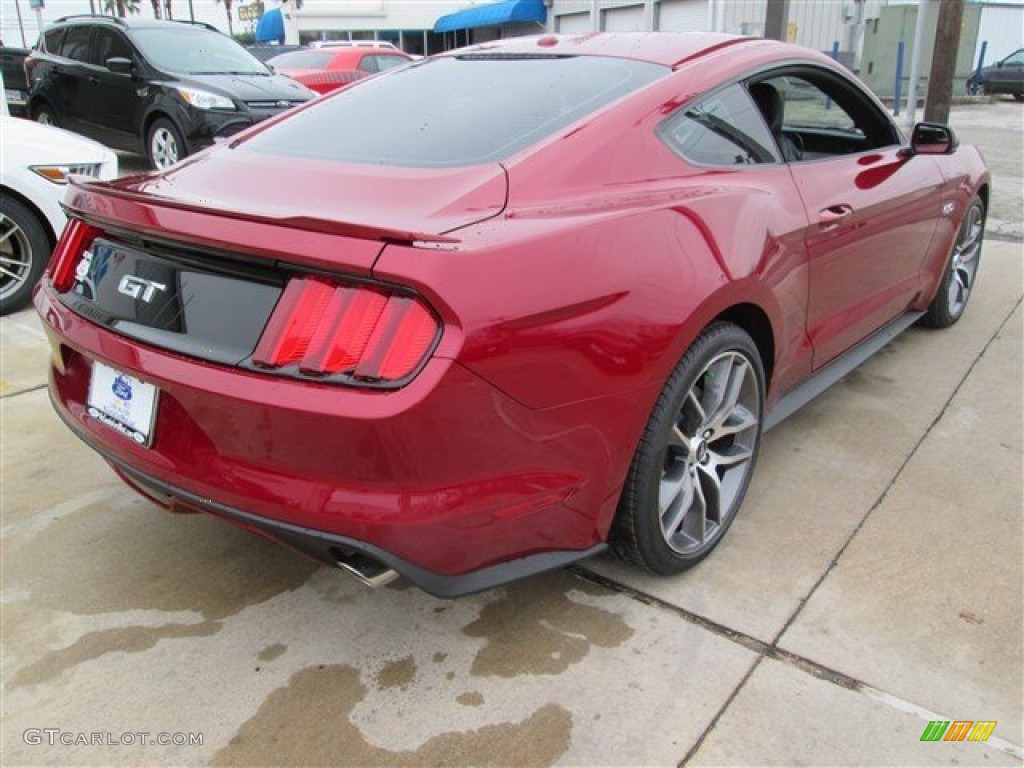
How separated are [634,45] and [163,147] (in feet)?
22.1

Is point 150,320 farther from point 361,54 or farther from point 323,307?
point 361,54

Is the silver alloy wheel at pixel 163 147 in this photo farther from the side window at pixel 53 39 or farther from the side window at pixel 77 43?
the side window at pixel 53 39

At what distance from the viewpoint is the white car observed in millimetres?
4859

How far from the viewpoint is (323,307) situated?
1828 mm

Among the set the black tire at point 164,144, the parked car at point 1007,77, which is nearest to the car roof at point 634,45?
the black tire at point 164,144

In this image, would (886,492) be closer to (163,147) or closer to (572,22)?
(163,147)

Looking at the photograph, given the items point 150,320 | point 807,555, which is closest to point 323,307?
point 150,320

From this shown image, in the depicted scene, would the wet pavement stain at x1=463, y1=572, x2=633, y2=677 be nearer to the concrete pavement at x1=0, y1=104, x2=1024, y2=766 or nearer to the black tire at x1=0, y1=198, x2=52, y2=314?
the concrete pavement at x1=0, y1=104, x2=1024, y2=766

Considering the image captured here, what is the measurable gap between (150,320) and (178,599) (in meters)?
0.92

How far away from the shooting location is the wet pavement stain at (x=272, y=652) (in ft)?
7.50

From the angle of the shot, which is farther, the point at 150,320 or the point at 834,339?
the point at 834,339

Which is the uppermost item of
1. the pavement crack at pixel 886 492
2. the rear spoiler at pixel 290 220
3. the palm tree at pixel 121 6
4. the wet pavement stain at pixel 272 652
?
the palm tree at pixel 121 6

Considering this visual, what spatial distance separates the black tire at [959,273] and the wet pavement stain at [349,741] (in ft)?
11.8

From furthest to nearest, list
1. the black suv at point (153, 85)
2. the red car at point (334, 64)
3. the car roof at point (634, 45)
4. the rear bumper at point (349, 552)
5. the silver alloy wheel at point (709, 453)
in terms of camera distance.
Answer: the red car at point (334, 64) → the black suv at point (153, 85) → the car roof at point (634, 45) → the silver alloy wheel at point (709, 453) → the rear bumper at point (349, 552)
